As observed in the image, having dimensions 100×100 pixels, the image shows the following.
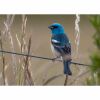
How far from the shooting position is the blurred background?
7.19ft

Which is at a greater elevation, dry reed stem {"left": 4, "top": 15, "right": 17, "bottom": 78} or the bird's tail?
dry reed stem {"left": 4, "top": 15, "right": 17, "bottom": 78}

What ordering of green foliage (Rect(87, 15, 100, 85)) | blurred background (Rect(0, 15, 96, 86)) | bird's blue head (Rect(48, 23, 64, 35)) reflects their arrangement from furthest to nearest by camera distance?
bird's blue head (Rect(48, 23, 64, 35)) → blurred background (Rect(0, 15, 96, 86)) → green foliage (Rect(87, 15, 100, 85))

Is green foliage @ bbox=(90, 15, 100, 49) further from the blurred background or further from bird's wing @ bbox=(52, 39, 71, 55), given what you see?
bird's wing @ bbox=(52, 39, 71, 55)

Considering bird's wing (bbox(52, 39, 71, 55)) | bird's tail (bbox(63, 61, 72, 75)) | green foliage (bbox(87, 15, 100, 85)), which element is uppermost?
green foliage (bbox(87, 15, 100, 85))

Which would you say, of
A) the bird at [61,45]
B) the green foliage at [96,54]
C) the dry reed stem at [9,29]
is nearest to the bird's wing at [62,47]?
the bird at [61,45]

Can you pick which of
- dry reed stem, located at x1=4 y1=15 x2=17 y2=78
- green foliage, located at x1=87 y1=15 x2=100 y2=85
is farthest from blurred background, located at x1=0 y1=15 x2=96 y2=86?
green foliage, located at x1=87 y1=15 x2=100 y2=85

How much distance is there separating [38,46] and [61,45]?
0.13 meters

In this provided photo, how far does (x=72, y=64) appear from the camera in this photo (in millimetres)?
2271

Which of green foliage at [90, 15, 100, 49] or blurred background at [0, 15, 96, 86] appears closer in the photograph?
green foliage at [90, 15, 100, 49]

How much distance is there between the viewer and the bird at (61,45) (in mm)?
2281

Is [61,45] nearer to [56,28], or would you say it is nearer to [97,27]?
[56,28]

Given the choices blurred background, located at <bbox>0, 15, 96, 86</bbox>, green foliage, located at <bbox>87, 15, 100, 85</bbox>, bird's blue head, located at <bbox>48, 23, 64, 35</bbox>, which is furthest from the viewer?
bird's blue head, located at <bbox>48, 23, 64, 35</bbox>
